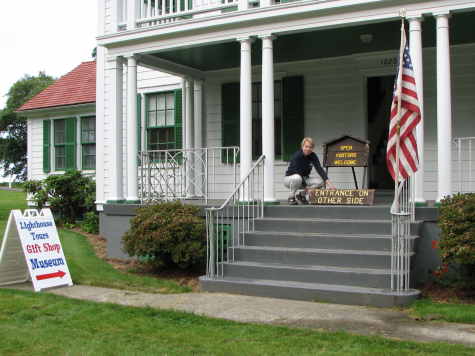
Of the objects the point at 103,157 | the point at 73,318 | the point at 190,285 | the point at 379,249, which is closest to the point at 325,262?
the point at 379,249

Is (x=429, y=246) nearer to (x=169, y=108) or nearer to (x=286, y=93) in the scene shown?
(x=286, y=93)

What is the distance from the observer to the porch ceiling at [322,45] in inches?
379

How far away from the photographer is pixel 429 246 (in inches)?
316

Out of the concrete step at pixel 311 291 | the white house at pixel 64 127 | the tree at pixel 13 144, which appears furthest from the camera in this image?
the tree at pixel 13 144

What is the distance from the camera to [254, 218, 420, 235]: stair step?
811 centimetres

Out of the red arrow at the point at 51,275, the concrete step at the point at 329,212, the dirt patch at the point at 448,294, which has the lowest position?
the dirt patch at the point at 448,294

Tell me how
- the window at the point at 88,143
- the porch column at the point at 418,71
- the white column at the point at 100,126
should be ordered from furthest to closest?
the window at the point at 88,143 → the white column at the point at 100,126 → the porch column at the point at 418,71

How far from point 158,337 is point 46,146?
12.5m

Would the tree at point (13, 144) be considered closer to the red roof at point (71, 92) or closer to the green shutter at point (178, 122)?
the red roof at point (71, 92)

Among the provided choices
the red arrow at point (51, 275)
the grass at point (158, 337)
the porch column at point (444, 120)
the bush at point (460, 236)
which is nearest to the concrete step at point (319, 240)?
the bush at point (460, 236)

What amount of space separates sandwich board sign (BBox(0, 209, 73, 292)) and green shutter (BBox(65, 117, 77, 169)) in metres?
7.88

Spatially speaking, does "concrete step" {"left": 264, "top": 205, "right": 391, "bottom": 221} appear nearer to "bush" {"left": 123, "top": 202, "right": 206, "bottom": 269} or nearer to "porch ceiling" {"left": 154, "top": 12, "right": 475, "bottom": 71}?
"bush" {"left": 123, "top": 202, "right": 206, "bottom": 269}

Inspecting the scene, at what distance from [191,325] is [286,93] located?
6.92m

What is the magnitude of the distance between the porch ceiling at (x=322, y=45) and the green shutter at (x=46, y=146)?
6460 mm
